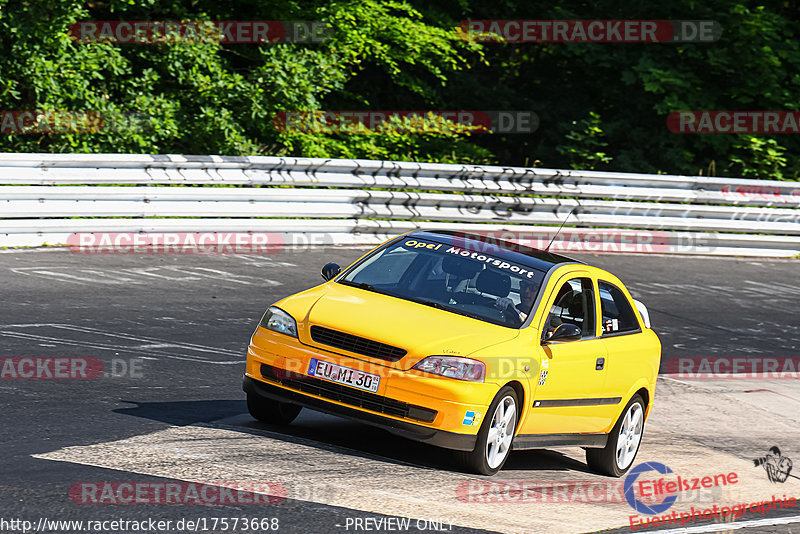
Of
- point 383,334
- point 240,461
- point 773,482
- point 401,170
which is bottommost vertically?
point 773,482

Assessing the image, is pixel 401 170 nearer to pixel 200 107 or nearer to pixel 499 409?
pixel 200 107

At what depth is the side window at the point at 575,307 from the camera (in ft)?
28.1

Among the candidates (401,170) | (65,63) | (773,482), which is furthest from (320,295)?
(65,63)

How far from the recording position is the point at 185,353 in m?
10.4

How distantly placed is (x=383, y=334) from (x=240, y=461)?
126 centimetres

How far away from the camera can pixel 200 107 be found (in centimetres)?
2045
